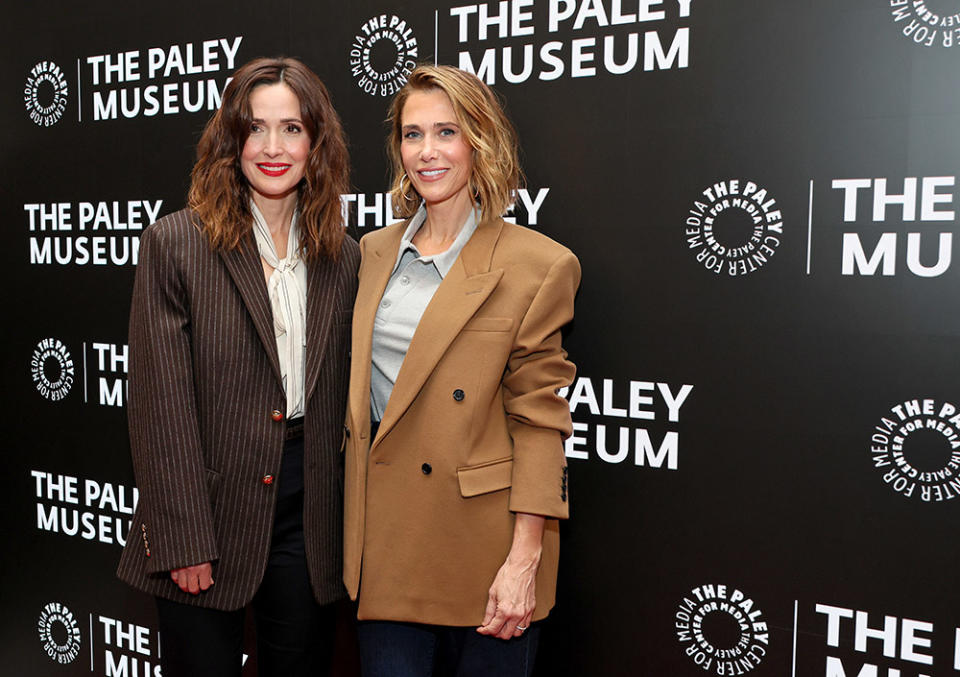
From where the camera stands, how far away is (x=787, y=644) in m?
1.94

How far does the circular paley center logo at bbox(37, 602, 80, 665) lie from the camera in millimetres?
3043

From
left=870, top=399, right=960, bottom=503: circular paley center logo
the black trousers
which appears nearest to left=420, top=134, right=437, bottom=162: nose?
the black trousers

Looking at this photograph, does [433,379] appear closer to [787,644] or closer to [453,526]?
[453,526]

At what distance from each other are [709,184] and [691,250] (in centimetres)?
16

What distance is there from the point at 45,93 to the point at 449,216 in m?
2.04

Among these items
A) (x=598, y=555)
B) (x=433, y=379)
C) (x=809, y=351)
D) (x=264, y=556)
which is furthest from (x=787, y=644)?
(x=264, y=556)

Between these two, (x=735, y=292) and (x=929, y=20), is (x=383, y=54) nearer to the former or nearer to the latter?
(x=735, y=292)

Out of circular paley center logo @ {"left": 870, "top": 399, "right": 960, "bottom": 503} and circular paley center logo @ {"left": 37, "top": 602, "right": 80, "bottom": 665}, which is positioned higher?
circular paley center logo @ {"left": 870, "top": 399, "right": 960, "bottom": 503}

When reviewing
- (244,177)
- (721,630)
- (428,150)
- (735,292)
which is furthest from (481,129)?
(721,630)

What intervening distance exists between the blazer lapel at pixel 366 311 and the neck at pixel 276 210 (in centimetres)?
19

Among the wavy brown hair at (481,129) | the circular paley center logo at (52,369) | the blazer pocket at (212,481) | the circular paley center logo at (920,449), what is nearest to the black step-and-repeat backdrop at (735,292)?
the circular paley center logo at (920,449)

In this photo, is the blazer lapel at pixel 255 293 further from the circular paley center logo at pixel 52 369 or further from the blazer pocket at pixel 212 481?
the circular paley center logo at pixel 52 369

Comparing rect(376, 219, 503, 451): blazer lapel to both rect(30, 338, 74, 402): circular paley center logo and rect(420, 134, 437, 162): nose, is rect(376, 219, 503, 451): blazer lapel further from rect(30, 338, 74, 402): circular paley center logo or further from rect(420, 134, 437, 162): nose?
rect(30, 338, 74, 402): circular paley center logo

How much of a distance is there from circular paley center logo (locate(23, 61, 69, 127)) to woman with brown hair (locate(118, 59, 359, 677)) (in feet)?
5.16
